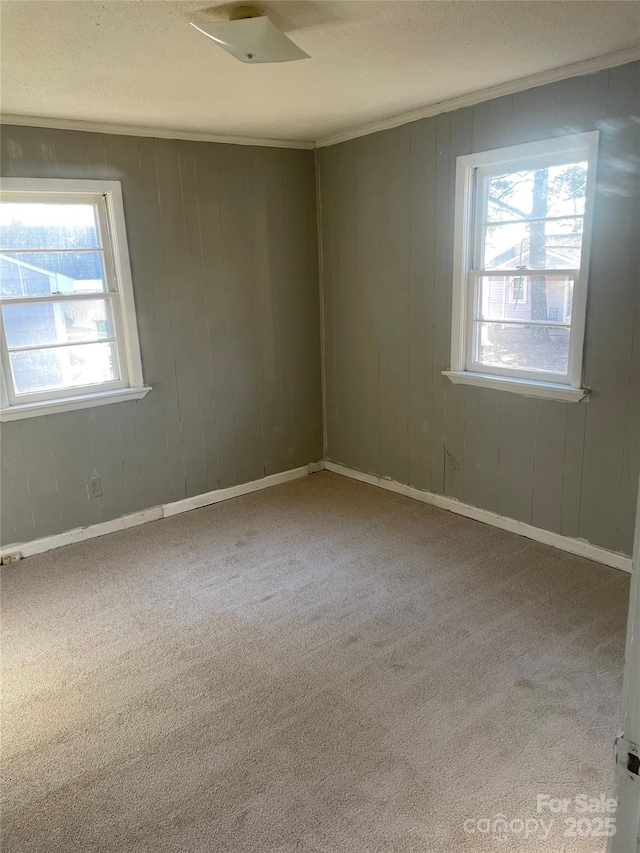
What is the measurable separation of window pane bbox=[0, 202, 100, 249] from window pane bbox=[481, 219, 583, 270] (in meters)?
2.31

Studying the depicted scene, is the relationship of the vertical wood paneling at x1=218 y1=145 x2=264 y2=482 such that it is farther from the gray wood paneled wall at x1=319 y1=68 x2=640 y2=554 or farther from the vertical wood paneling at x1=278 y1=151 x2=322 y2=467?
the gray wood paneled wall at x1=319 y1=68 x2=640 y2=554

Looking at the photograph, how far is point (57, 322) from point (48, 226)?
1.75 feet

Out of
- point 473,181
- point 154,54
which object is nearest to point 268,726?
point 154,54

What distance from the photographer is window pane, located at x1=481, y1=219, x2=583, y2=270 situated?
302 cm

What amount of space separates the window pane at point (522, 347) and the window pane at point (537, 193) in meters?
0.59

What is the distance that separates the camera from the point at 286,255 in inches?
168

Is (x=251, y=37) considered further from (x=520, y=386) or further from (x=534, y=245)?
(x=520, y=386)

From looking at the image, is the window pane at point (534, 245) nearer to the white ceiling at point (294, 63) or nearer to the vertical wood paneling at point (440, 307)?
the vertical wood paneling at point (440, 307)

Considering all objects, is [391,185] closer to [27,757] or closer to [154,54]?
[154,54]

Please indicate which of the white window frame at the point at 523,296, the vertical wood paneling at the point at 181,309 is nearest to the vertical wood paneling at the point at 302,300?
the vertical wood paneling at the point at 181,309

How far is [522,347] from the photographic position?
3363 millimetres

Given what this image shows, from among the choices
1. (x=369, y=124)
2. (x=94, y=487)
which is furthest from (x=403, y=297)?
(x=94, y=487)

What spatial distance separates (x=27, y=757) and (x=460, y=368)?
2860 millimetres

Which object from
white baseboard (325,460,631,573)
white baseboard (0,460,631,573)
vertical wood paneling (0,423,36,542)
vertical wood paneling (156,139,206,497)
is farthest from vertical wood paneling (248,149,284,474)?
vertical wood paneling (0,423,36,542)
